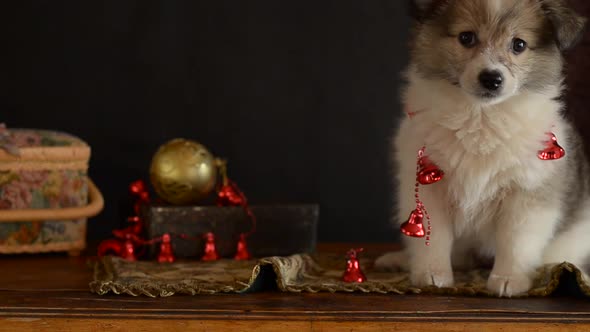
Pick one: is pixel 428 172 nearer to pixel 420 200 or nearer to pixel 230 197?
pixel 420 200

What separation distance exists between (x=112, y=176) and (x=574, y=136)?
1.48 meters

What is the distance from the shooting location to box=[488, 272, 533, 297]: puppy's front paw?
5.57 feet

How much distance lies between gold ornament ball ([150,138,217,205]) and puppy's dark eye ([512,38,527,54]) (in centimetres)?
92

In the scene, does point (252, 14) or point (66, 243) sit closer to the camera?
point (66, 243)

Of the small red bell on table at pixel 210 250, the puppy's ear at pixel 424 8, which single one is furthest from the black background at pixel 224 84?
the puppy's ear at pixel 424 8

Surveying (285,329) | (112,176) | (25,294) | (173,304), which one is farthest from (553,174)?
(112,176)

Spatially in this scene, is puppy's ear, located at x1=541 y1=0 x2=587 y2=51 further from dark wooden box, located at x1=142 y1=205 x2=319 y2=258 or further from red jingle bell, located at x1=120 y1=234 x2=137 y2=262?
red jingle bell, located at x1=120 y1=234 x2=137 y2=262

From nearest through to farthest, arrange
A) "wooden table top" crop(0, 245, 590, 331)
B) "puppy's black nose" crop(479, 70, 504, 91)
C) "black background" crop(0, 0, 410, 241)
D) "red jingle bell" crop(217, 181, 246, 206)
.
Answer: "wooden table top" crop(0, 245, 590, 331) → "puppy's black nose" crop(479, 70, 504, 91) → "red jingle bell" crop(217, 181, 246, 206) → "black background" crop(0, 0, 410, 241)

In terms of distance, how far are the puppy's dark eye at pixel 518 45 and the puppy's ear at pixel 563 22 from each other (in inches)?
3.4

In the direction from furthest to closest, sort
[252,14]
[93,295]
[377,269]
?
[252,14]
[377,269]
[93,295]

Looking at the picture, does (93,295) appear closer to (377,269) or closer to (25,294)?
(25,294)

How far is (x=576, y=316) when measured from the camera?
153 cm

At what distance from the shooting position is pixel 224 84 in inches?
103

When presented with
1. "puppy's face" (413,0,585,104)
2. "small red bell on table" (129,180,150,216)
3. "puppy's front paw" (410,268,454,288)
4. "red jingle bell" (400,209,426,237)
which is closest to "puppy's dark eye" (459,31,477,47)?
"puppy's face" (413,0,585,104)
